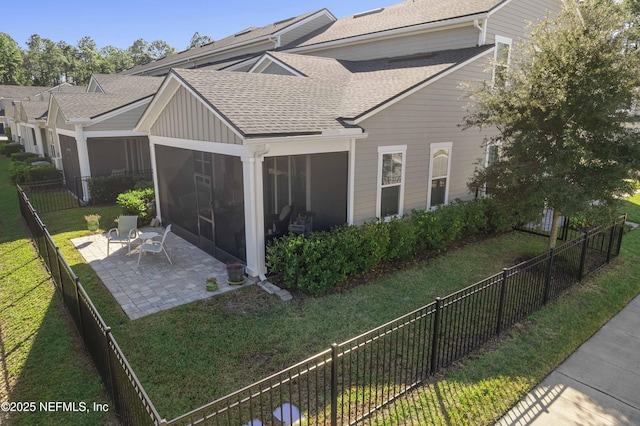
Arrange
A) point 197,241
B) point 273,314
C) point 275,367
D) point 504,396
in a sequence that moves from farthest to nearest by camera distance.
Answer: point 197,241 < point 273,314 < point 275,367 < point 504,396

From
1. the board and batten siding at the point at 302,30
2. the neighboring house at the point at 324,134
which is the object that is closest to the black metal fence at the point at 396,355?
the neighboring house at the point at 324,134

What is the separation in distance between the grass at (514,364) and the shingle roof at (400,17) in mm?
8243

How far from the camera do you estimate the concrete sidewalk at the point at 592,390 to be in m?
4.85

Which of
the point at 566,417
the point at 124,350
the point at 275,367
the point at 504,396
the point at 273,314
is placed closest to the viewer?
the point at 566,417

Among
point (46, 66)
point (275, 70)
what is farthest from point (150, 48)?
point (275, 70)

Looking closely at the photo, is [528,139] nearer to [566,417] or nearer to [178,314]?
[566,417]

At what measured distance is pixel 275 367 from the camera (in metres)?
5.62

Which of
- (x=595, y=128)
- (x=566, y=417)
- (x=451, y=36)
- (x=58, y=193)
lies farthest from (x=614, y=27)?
(x=58, y=193)

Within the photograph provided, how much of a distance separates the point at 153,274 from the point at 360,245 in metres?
4.49

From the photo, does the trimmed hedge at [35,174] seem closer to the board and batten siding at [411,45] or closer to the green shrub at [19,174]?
the green shrub at [19,174]

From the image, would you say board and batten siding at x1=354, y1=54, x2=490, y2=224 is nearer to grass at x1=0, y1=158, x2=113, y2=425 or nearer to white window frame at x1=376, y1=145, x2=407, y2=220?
white window frame at x1=376, y1=145, x2=407, y2=220

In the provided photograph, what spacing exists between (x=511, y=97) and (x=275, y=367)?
23.3 ft

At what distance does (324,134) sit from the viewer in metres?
8.13

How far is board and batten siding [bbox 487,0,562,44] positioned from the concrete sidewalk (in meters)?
9.07
